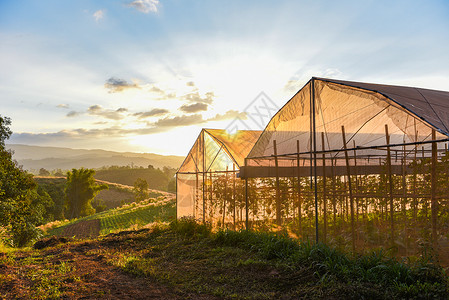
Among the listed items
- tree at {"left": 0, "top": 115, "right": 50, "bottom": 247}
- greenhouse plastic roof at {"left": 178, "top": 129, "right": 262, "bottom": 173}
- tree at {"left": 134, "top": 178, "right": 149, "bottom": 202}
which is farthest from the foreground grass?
tree at {"left": 134, "top": 178, "right": 149, "bottom": 202}

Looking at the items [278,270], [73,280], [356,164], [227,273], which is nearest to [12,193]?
[73,280]

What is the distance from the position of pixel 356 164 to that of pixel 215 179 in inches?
242

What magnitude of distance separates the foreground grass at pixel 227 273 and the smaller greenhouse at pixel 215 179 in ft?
6.99

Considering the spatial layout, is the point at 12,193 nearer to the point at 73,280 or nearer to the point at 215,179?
the point at 215,179

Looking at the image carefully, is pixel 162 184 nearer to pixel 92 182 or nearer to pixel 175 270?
pixel 92 182

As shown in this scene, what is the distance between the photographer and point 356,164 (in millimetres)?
9414

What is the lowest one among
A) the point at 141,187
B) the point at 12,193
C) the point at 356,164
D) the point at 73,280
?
the point at 141,187

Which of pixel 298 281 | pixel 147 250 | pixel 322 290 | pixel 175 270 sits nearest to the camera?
pixel 322 290

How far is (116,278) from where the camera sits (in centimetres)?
745

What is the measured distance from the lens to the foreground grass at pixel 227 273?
5.37 metres

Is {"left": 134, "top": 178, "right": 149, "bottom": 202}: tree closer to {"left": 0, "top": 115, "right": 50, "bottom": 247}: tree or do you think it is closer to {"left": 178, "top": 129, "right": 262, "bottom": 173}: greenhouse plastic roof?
{"left": 0, "top": 115, "right": 50, "bottom": 247}: tree

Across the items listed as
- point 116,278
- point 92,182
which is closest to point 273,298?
point 116,278

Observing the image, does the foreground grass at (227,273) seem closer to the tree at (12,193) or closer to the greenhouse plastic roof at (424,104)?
the greenhouse plastic roof at (424,104)

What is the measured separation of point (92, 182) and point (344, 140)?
57.3 meters
